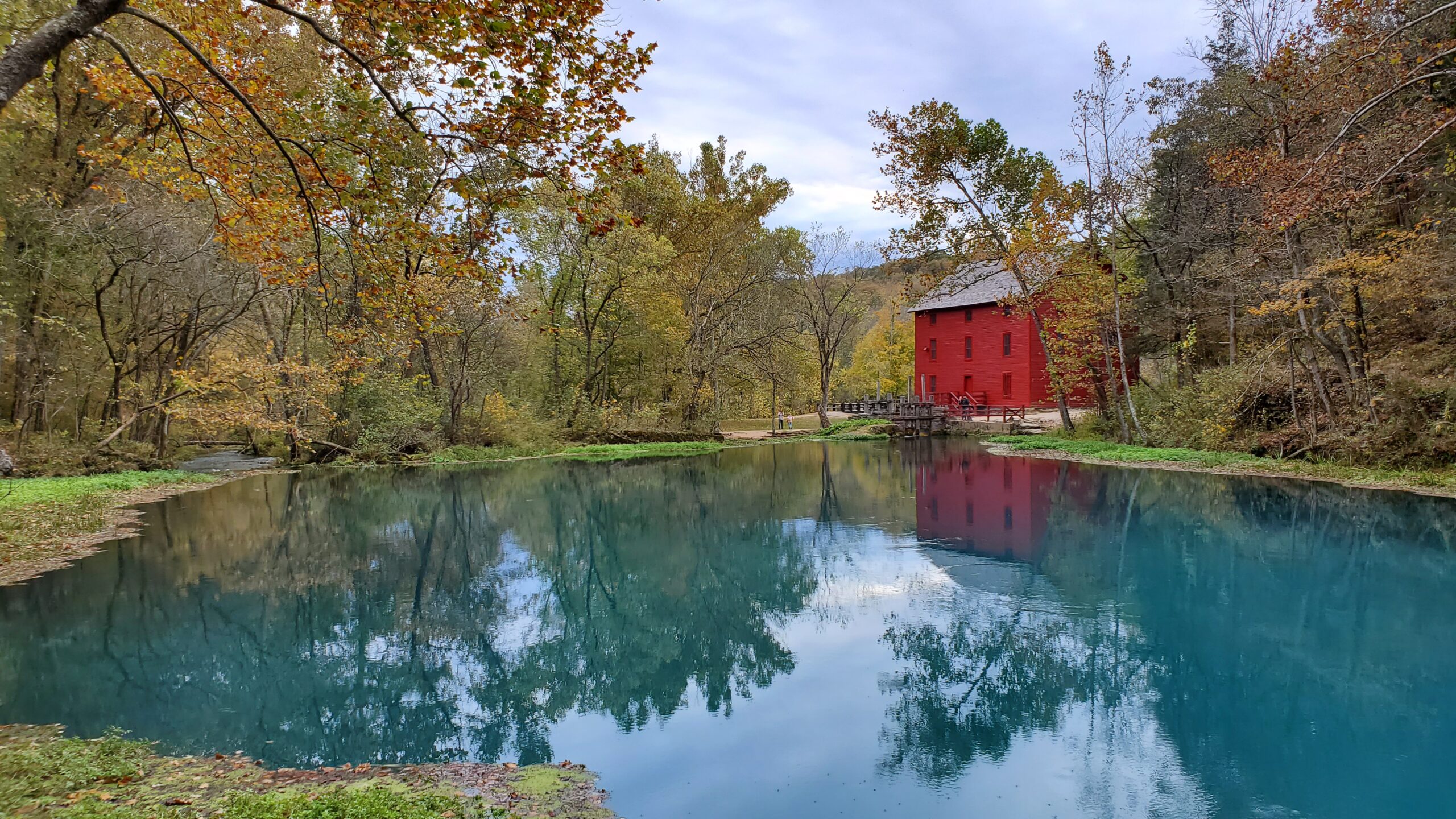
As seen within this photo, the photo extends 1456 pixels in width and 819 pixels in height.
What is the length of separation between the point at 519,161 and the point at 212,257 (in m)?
17.9

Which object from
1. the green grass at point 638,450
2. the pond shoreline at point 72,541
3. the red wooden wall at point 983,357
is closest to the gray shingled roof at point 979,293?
the red wooden wall at point 983,357

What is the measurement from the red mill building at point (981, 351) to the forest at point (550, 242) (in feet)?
21.9

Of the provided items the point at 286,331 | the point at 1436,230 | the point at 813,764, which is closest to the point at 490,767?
the point at 813,764

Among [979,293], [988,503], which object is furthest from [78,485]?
[979,293]

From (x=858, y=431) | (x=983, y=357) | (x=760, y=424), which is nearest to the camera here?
(x=858, y=431)

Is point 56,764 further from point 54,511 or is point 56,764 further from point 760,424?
point 760,424

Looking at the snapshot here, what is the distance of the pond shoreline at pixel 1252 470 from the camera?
44.8ft

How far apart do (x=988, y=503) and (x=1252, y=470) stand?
7.59m

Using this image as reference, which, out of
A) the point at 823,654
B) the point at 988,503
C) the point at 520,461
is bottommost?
the point at 823,654

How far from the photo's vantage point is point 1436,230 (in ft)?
46.9

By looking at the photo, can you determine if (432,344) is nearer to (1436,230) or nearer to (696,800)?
(696,800)

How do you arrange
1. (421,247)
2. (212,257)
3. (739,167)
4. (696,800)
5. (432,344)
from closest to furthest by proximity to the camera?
1. (696,800)
2. (421,247)
3. (212,257)
4. (432,344)
5. (739,167)

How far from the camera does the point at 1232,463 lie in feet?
58.9

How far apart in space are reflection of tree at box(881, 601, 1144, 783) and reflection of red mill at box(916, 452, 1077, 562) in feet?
10.6
